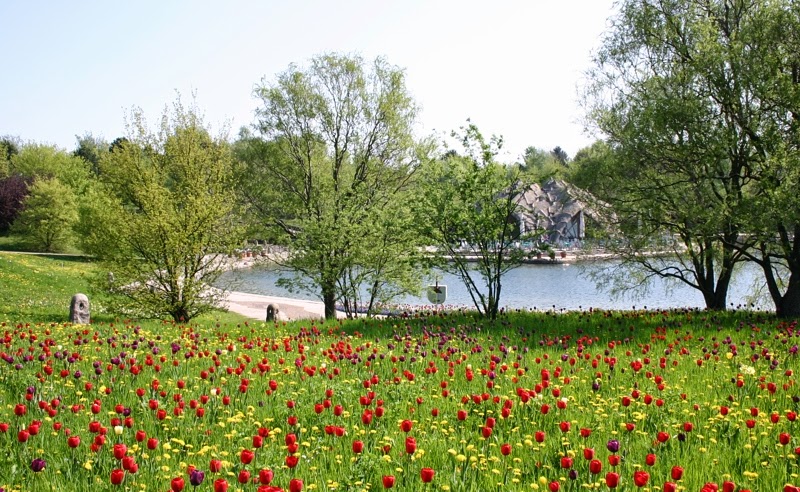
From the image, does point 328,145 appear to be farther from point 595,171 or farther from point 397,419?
point 397,419

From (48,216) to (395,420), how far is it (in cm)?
5868

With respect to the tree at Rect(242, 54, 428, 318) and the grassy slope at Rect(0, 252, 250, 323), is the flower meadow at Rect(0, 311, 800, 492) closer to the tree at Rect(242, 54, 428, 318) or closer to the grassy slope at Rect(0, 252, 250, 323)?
the grassy slope at Rect(0, 252, 250, 323)

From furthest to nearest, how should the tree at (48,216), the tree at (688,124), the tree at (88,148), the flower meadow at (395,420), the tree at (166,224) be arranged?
1. the tree at (88,148)
2. the tree at (48,216)
3. the tree at (166,224)
4. the tree at (688,124)
5. the flower meadow at (395,420)

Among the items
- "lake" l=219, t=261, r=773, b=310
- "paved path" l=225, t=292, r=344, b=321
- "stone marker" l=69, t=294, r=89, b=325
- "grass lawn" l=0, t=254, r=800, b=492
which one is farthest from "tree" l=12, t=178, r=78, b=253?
"grass lawn" l=0, t=254, r=800, b=492

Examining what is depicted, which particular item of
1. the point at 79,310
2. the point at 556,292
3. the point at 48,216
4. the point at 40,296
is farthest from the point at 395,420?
the point at 48,216

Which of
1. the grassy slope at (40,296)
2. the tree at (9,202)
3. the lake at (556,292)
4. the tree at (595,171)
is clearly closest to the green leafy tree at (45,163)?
the tree at (9,202)

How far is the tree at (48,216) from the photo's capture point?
55.0 metres

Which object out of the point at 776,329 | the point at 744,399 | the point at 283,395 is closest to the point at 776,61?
the point at 776,329

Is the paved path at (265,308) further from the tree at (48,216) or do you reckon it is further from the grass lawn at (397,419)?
the tree at (48,216)

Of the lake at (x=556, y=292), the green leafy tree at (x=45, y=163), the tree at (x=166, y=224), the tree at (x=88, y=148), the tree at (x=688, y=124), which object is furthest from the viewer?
the tree at (x=88, y=148)

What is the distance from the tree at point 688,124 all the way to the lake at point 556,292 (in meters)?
9.13

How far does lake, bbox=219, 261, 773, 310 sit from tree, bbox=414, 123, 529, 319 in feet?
43.8

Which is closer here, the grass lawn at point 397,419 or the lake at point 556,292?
the grass lawn at point 397,419

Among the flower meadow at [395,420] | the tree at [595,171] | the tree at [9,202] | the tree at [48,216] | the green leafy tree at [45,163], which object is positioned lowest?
the flower meadow at [395,420]
